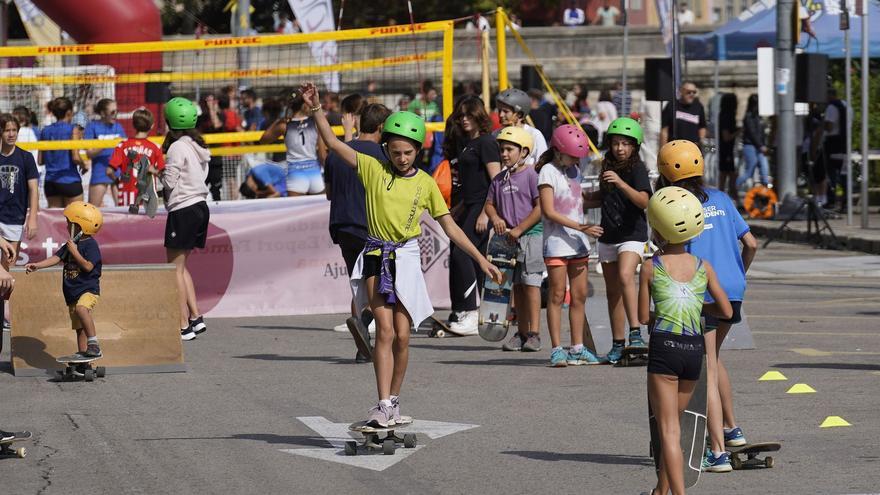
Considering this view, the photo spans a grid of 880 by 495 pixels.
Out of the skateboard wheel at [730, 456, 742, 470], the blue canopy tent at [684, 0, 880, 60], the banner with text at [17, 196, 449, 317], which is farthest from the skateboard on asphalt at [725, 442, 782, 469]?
the blue canopy tent at [684, 0, 880, 60]

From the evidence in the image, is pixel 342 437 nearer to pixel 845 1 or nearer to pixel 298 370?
pixel 298 370

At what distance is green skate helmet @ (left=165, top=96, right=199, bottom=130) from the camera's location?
43.2 ft

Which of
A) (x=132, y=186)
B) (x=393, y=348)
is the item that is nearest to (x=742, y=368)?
(x=393, y=348)

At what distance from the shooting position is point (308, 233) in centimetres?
1526

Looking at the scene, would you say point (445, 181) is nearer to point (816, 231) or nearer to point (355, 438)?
point (355, 438)

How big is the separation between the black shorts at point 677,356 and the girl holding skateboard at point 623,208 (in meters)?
3.88

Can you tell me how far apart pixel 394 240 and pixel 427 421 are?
3.87 feet

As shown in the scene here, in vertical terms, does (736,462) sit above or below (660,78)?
below

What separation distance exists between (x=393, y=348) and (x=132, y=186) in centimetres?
789

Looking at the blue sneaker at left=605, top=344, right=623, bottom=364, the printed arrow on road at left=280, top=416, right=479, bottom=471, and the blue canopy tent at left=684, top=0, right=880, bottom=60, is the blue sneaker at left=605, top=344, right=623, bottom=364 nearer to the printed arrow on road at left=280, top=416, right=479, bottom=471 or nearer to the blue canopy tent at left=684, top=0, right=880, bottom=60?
the printed arrow on road at left=280, top=416, right=479, bottom=471

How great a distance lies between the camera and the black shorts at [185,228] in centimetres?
1318

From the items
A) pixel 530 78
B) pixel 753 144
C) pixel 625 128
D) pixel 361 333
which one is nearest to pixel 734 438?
pixel 625 128

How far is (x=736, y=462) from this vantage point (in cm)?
770

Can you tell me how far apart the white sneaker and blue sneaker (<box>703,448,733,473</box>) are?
575cm
